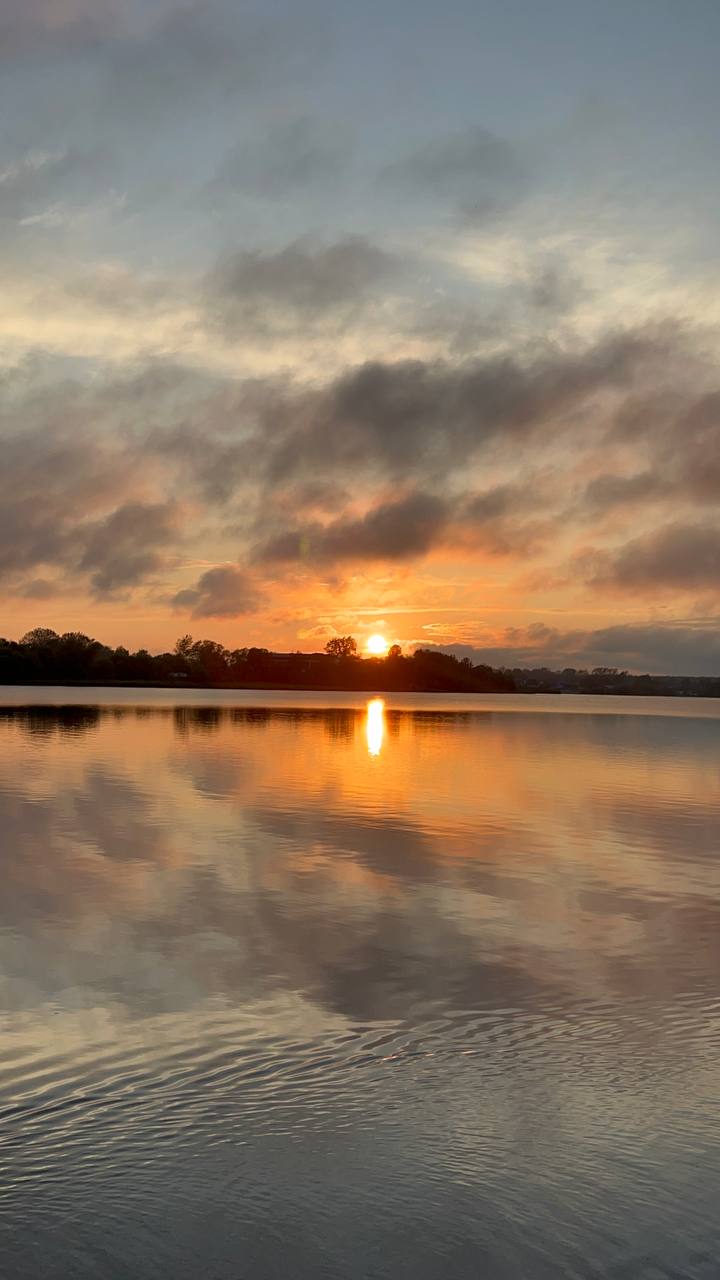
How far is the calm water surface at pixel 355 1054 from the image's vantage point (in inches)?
263

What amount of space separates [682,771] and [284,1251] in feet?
133

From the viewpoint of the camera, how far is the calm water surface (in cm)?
668

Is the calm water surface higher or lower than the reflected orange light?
lower

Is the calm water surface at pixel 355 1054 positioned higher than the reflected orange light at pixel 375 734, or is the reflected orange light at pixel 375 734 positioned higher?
the reflected orange light at pixel 375 734

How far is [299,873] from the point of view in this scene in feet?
63.6

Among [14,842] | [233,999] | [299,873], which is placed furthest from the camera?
[14,842]

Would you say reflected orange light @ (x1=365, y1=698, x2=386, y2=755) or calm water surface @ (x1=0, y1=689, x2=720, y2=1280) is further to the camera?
reflected orange light @ (x1=365, y1=698, x2=386, y2=755)

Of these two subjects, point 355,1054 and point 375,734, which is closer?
point 355,1054

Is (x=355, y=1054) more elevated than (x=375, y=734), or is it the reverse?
(x=375, y=734)

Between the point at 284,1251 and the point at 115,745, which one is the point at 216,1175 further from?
the point at 115,745

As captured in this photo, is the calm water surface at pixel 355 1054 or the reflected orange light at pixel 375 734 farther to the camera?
the reflected orange light at pixel 375 734

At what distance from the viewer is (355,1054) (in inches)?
384

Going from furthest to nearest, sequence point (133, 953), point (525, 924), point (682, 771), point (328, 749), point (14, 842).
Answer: point (328, 749)
point (682, 771)
point (14, 842)
point (525, 924)
point (133, 953)

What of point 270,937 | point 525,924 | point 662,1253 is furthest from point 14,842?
point 662,1253
